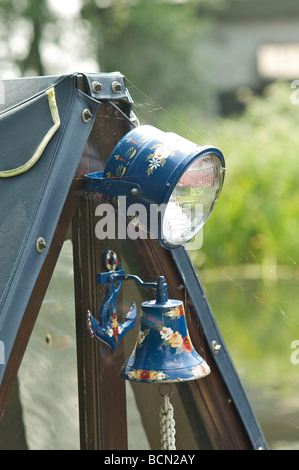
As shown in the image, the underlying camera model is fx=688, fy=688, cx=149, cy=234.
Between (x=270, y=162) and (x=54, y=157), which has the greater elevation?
(x=54, y=157)

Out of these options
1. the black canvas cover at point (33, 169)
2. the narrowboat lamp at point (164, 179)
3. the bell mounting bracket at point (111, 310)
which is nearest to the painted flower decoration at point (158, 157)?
the narrowboat lamp at point (164, 179)

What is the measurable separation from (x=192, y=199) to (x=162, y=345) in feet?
0.98

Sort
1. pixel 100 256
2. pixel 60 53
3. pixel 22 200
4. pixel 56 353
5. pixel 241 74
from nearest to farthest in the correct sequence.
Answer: pixel 22 200
pixel 100 256
pixel 56 353
pixel 60 53
pixel 241 74

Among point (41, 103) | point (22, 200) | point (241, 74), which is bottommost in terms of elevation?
point (241, 74)

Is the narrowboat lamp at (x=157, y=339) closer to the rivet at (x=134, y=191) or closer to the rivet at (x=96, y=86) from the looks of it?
the rivet at (x=134, y=191)

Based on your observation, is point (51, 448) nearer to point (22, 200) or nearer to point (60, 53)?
point (22, 200)

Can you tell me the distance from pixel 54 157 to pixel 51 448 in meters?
0.91

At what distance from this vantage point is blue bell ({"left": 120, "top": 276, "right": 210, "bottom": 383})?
53.3 inches

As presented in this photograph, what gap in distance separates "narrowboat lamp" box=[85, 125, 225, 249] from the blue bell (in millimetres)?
127

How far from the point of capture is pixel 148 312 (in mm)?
1390

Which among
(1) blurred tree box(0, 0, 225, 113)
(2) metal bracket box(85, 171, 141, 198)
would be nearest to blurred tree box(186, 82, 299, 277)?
(2) metal bracket box(85, 171, 141, 198)

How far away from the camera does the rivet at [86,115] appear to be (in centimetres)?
134

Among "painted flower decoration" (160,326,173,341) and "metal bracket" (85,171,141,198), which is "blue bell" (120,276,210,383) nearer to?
"painted flower decoration" (160,326,173,341)
